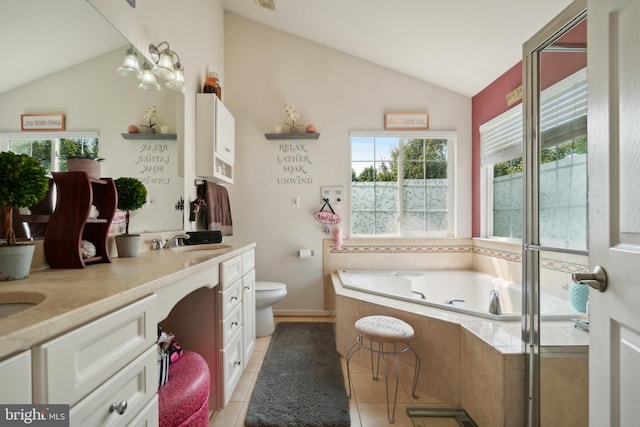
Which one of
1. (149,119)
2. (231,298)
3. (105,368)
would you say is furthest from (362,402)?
(149,119)

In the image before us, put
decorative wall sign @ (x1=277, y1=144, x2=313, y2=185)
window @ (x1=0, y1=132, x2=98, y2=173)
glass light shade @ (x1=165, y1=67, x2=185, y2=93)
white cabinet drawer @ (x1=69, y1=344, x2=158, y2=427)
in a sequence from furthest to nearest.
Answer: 1. decorative wall sign @ (x1=277, y1=144, x2=313, y2=185)
2. glass light shade @ (x1=165, y1=67, x2=185, y2=93)
3. window @ (x1=0, y1=132, x2=98, y2=173)
4. white cabinet drawer @ (x1=69, y1=344, x2=158, y2=427)

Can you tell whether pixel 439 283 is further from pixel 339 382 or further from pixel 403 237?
pixel 339 382

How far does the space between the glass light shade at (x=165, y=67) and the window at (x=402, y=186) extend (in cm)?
184

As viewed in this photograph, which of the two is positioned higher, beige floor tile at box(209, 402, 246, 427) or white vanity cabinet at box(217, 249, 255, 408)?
white vanity cabinet at box(217, 249, 255, 408)

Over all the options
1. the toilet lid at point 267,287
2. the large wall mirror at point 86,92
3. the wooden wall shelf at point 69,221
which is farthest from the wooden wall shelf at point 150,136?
the toilet lid at point 267,287

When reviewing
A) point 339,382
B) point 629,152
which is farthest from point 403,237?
point 629,152

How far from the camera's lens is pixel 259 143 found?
3018 mm

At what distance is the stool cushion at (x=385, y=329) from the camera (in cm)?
155

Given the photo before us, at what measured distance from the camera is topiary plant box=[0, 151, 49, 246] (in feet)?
2.52

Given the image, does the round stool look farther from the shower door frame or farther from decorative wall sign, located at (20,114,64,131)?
decorative wall sign, located at (20,114,64,131)

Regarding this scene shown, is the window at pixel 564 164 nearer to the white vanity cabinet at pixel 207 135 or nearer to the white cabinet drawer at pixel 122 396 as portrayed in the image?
the white cabinet drawer at pixel 122 396

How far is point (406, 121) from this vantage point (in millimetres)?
3037

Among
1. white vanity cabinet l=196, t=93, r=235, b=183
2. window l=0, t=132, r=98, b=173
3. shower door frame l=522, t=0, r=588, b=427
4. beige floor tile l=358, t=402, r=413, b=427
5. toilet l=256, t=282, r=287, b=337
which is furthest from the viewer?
toilet l=256, t=282, r=287, b=337

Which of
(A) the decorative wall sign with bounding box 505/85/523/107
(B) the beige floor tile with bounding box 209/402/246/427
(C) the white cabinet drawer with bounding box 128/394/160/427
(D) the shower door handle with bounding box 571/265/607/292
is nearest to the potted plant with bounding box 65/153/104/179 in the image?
(C) the white cabinet drawer with bounding box 128/394/160/427
